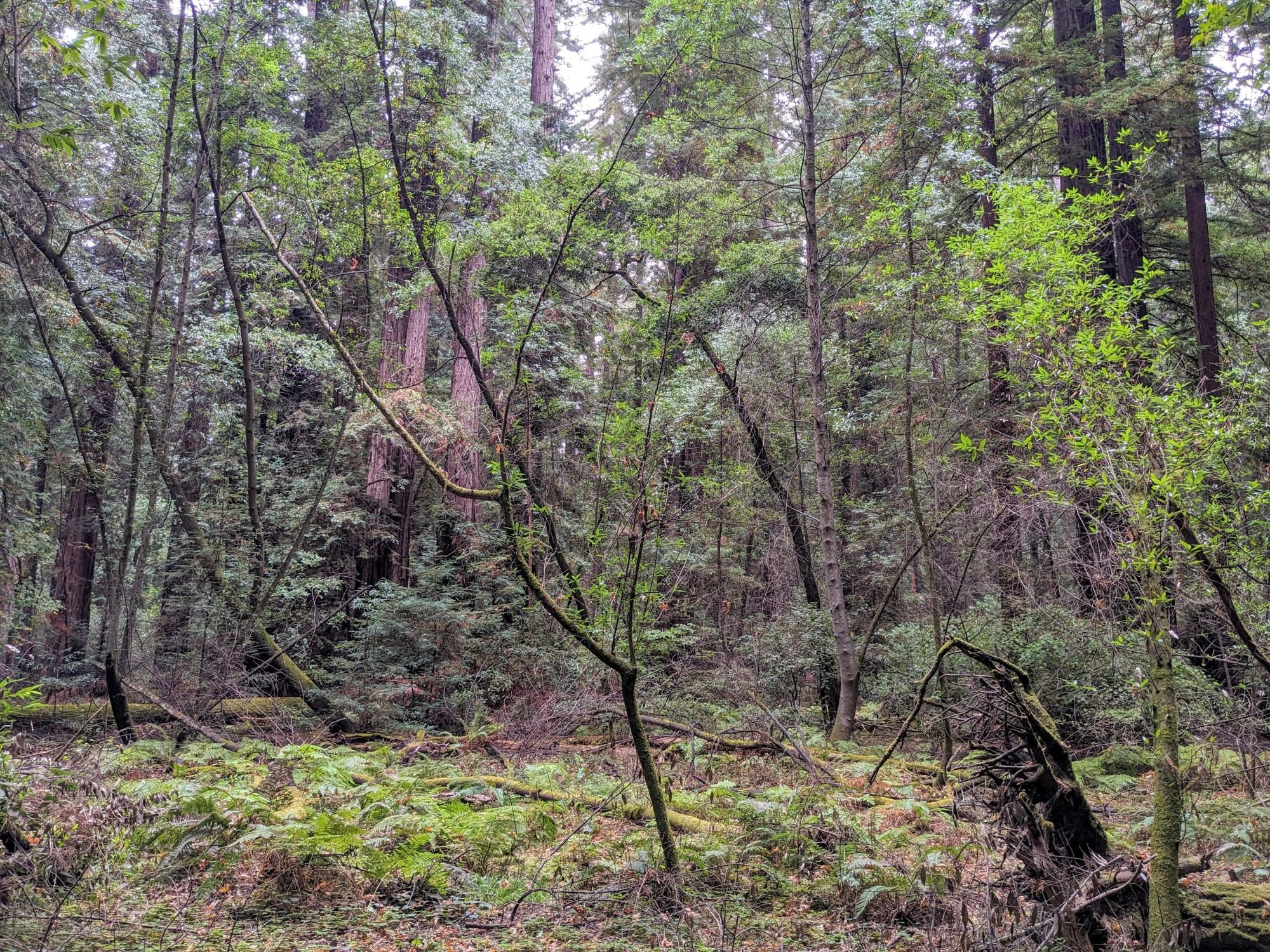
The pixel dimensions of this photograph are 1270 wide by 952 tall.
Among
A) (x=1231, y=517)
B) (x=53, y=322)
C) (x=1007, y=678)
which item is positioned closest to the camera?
(x=1007, y=678)

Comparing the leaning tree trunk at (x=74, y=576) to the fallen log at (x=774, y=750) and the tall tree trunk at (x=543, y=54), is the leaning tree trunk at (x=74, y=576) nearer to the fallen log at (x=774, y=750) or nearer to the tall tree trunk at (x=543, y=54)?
the tall tree trunk at (x=543, y=54)

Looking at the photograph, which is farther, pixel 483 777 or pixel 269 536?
pixel 269 536

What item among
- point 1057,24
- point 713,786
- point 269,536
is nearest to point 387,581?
point 269,536

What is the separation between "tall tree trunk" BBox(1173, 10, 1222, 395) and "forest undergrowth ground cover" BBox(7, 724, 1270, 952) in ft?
23.1

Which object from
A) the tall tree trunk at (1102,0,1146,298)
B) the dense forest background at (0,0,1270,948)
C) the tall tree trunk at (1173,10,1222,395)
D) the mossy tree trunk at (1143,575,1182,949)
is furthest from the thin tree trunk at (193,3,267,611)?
the tall tree trunk at (1173,10,1222,395)

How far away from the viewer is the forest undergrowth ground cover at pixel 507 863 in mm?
3385

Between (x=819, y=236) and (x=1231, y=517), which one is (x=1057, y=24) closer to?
(x=819, y=236)

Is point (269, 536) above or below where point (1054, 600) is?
above

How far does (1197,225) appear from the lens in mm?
11023

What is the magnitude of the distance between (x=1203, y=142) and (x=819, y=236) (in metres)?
5.83

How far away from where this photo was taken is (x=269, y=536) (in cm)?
1088

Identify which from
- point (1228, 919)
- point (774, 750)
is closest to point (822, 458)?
point (774, 750)

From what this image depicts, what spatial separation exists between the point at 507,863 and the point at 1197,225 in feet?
41.6

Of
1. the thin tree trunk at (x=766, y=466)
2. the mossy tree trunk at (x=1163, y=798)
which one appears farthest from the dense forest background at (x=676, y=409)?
the thin tree trunk at (x=766, y=466)
